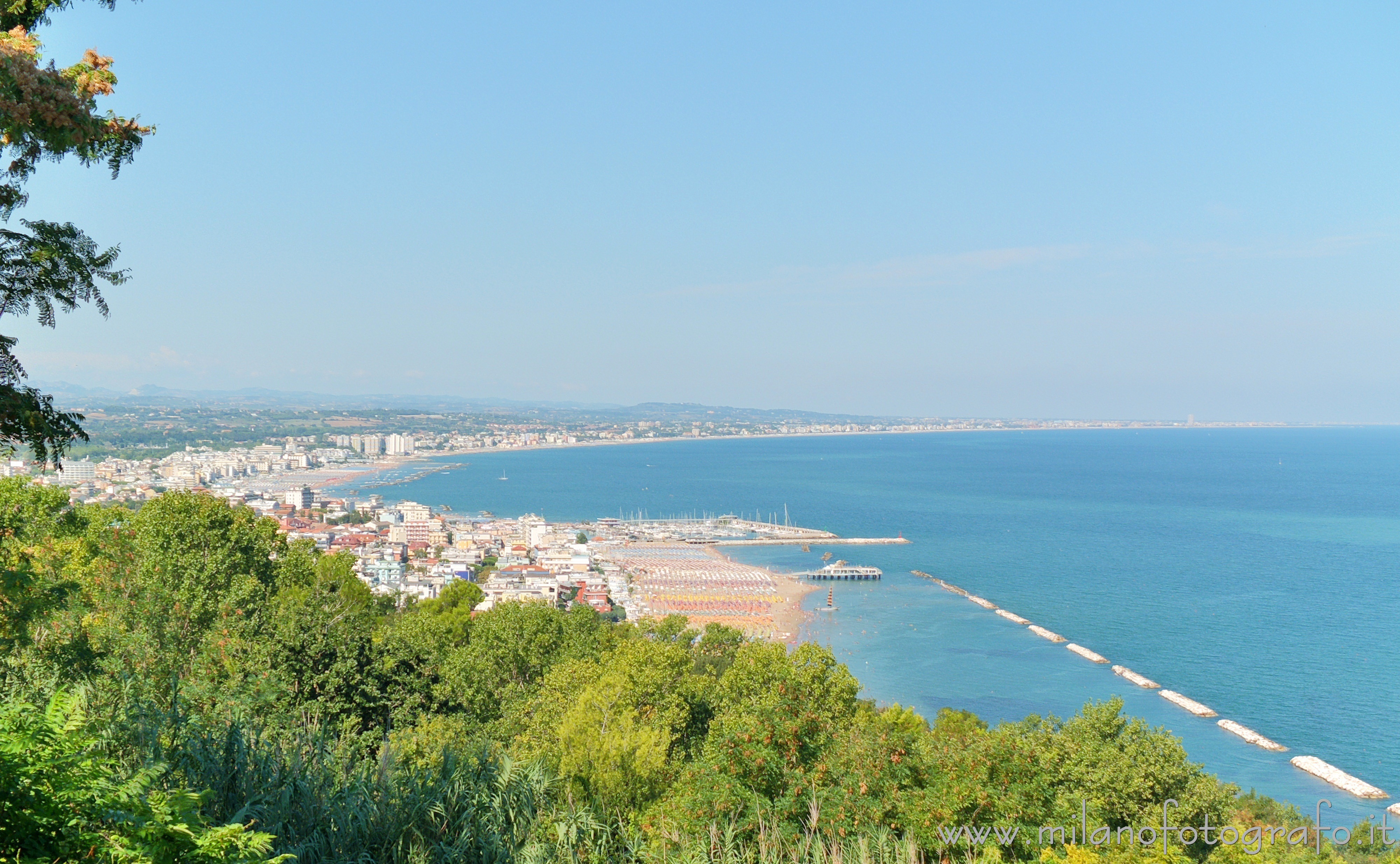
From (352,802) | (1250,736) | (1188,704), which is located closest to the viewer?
(352,802)

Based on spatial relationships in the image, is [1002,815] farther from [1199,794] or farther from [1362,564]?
[1362,564]

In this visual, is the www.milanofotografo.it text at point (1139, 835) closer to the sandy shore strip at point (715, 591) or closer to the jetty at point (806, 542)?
the sandy shore strip at point (715, 591)

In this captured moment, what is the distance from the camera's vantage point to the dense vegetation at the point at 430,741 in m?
3.71

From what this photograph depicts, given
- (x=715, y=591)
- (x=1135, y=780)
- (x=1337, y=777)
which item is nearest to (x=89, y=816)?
(x=1135, y=780)

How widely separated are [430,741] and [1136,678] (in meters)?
25.3

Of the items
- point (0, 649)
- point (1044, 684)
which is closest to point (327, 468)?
point (1044, 684)

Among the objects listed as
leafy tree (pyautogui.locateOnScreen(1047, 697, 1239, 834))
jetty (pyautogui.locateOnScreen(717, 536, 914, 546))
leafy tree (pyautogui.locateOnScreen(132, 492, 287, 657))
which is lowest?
jetty (pyautogui.locateOnScreen(717, 536, 914, 546))

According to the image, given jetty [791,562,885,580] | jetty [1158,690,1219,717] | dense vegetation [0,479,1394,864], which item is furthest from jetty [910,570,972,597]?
dense vegetation [0,479,1394,864]

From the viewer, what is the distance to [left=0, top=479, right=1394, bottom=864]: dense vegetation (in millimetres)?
3715

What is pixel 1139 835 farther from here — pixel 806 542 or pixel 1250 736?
pixel 806 542

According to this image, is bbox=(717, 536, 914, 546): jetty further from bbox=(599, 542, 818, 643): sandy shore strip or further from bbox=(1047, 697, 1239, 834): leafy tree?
bbox=(1047, 697, 1239, 834): leafy tree

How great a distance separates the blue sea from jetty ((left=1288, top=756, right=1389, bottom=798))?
0.82 ft

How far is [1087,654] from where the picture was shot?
1190 inches

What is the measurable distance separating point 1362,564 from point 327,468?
99.3m
